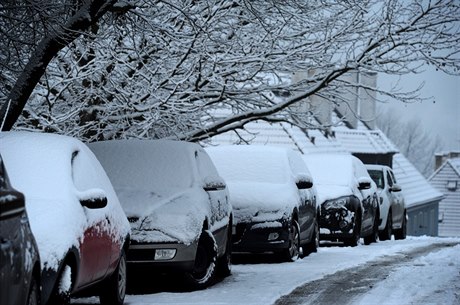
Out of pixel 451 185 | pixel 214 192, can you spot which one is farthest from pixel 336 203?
pixel 451 185

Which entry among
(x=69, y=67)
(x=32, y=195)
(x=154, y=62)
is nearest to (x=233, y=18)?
(x=154, y=62)

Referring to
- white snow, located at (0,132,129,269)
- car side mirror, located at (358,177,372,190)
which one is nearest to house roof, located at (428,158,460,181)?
car side mirror, located at (358,177,372,190)

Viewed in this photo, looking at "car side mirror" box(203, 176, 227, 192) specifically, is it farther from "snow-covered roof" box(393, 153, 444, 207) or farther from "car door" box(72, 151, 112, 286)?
"snow-covered roof" box(393, 153, 444, 207)

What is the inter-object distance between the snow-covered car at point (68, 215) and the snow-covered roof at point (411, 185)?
50.3m

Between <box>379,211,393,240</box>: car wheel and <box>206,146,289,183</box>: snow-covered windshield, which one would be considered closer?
<box>206,146,289,183</box>: snow-covered windshield

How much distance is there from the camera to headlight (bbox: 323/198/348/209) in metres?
20.3

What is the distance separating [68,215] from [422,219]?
199ft

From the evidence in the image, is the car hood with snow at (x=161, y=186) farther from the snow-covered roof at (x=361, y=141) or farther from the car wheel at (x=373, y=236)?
the snow-covered roof at (x=361, y=141)

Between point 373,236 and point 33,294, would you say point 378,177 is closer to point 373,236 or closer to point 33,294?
point 373,236

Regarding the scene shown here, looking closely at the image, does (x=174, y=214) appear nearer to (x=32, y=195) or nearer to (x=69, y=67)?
(x=32, y=195)

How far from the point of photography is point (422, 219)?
67312mm

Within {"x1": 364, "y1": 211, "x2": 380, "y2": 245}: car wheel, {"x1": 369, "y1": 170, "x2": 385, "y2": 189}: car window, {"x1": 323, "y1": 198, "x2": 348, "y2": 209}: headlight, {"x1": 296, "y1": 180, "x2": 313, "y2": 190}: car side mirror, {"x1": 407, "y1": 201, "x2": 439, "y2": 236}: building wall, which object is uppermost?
{"x1": 369, "y1": 170, "x2": 385, "y2": 189}: car window

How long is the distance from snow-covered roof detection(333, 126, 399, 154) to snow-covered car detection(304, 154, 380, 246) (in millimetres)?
31076

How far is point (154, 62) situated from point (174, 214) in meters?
7.47
